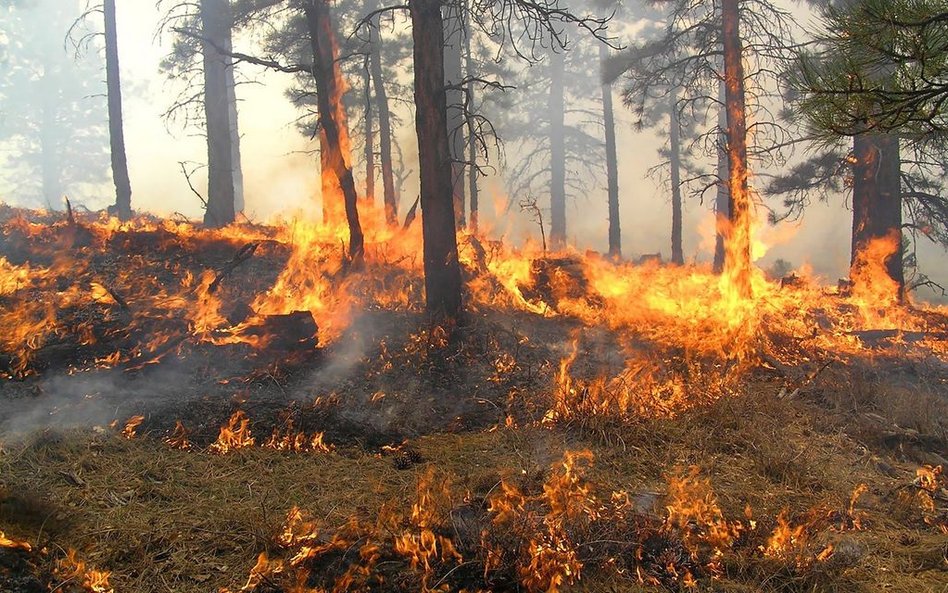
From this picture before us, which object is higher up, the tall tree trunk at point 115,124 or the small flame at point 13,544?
the tall tree trunk at point 115,124

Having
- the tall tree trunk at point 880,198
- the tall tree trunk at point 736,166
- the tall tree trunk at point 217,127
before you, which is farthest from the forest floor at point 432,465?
the tall tree trunk at point 217,127

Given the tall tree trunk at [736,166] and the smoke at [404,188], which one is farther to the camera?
the smoke at [404,188]

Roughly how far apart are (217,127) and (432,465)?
1245 centimetres

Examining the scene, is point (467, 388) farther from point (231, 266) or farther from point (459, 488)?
point (231, 266)

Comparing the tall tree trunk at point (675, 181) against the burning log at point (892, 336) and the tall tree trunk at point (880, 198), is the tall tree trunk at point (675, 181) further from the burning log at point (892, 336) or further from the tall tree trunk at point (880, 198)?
the burning log at point (892, 336)

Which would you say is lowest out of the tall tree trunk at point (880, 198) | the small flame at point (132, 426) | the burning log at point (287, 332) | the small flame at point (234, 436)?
the small flame at point (234, 436)

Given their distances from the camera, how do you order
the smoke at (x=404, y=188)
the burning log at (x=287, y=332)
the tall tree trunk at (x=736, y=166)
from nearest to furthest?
the burning log at (x=287, y=332)
the tall tree trunk at (x=736, y=166)
the smoke at (x=404, y=188)

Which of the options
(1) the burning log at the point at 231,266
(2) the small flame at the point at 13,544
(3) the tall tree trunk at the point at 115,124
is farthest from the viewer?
(3) the tall tree trunk at the point at 115,124

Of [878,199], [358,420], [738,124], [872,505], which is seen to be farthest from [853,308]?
[358,420]

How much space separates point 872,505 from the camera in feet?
15.4

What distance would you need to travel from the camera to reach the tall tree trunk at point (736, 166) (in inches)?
412

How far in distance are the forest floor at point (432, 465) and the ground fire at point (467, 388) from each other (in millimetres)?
31

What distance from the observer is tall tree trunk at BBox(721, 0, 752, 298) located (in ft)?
34.3

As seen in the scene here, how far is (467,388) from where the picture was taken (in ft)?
23.6
